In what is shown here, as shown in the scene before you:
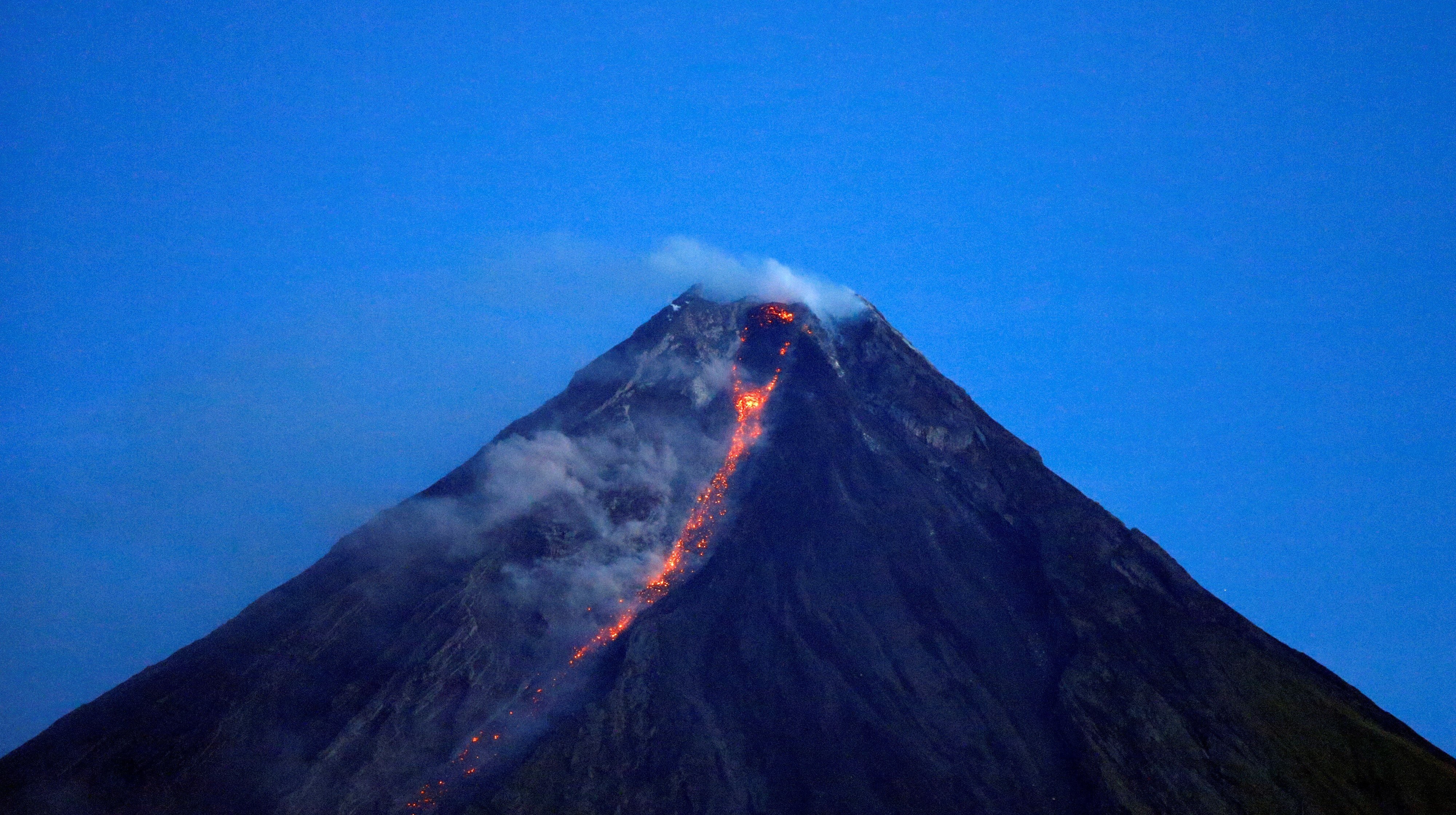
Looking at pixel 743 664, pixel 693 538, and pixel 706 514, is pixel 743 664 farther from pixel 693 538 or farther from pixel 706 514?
pixel 706 514

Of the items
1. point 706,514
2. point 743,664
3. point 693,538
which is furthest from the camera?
point 706,514

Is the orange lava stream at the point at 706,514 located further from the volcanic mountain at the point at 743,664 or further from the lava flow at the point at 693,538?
the volcanic mountain at the point at 743,664

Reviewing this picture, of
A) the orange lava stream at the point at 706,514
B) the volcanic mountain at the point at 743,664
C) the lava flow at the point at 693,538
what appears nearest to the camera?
the volcanic mountain at the point at 743,664

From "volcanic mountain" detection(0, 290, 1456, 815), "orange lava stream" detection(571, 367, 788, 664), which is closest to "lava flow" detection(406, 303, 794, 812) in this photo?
"orange lava stream" detection(571, 367, 788, 664)

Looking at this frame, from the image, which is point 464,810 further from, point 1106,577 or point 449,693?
point 1106,577

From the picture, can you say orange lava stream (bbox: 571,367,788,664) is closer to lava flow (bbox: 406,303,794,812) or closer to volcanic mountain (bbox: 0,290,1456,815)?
lava flow (bbox: 406,303,794,812)

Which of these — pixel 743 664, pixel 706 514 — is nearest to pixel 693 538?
pixel 706 514

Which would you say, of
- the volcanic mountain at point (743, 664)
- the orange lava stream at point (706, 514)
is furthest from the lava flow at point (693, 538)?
the volcanic mountain at point (743, 664)
